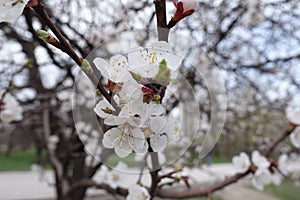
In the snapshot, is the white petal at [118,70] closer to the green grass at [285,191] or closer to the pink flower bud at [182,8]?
the pink flower bud at [182,8]

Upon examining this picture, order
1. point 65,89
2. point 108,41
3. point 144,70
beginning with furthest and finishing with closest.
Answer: point 65,89 → point 108,41 → point 144,70

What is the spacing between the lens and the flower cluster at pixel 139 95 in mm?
384

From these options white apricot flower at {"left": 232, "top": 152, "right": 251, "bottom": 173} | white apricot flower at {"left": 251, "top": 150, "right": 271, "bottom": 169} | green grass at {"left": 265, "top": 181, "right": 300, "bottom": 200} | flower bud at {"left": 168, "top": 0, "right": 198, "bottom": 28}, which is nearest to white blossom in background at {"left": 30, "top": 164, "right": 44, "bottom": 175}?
white apricot flower at {"left": 232, "top": 152, "right": 251, "bottom": 173}

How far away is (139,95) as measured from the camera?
385 mm

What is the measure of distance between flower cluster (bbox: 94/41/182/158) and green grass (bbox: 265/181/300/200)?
556 cm

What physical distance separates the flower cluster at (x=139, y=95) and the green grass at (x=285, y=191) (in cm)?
556

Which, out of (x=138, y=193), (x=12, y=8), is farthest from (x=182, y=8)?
(x=138, y=193)

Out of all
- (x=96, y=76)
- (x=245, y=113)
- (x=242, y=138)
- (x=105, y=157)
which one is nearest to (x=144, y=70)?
(x=96, y=76)

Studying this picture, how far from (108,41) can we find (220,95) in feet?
0.75

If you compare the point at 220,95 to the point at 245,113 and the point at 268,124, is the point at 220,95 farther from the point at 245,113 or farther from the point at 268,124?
the point at 268,124

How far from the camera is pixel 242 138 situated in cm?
371

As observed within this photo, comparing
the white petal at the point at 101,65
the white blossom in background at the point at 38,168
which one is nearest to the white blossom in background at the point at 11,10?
the white petal at the point at 101,65

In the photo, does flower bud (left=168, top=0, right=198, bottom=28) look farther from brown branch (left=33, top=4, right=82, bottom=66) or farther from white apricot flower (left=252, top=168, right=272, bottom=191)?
white apricot flower (left=252, top=168, right=272, bottom=191)

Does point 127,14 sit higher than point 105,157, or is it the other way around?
point 127,14
